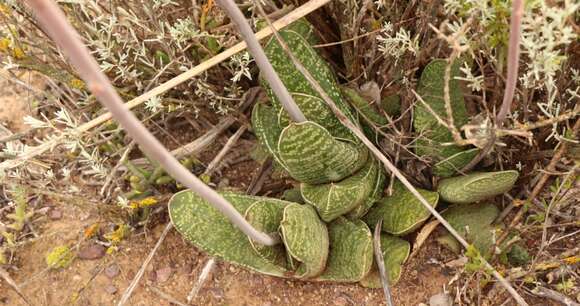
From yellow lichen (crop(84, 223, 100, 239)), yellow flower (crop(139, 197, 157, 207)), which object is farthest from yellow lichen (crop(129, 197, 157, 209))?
yellow lichen (crop(84, 223, 100, 239))

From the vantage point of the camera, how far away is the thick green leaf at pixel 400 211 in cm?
163

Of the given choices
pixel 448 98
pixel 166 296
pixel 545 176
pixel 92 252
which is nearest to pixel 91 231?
pixel 92 252

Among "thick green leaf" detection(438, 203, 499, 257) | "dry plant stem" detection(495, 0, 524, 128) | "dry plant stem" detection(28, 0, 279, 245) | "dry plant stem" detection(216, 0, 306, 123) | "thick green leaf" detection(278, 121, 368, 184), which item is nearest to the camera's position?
"dry plant stem" detection(28, 0, 279, 245)

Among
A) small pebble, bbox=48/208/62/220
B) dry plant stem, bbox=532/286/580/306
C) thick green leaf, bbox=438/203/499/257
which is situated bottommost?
dry plant stem, bbox=532/286/580/306

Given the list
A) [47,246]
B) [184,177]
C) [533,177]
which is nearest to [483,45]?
[533,177]

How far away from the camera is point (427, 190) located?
1.74 meters

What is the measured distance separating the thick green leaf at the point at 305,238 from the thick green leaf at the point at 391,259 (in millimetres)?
155

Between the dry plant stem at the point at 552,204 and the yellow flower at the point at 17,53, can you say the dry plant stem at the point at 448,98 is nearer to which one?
the dry plant stem at the point at 552,204

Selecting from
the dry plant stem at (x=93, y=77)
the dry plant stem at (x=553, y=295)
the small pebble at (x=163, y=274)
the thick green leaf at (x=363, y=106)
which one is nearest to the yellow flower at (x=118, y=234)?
the small pebble at (x=163, y=274)

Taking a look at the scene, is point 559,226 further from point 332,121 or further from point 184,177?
point 184,177

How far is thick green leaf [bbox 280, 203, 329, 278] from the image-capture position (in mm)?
1508

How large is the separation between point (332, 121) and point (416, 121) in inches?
8.9

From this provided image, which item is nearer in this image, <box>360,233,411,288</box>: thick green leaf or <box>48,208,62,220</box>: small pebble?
<box>360,233,411,288</box>: thick green leaf

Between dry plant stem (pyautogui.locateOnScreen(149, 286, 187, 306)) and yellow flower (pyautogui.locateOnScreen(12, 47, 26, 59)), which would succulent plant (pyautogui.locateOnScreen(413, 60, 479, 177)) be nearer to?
dry plant stem (pyautogui.locateOnScreen(149, 286, 187, 306))
